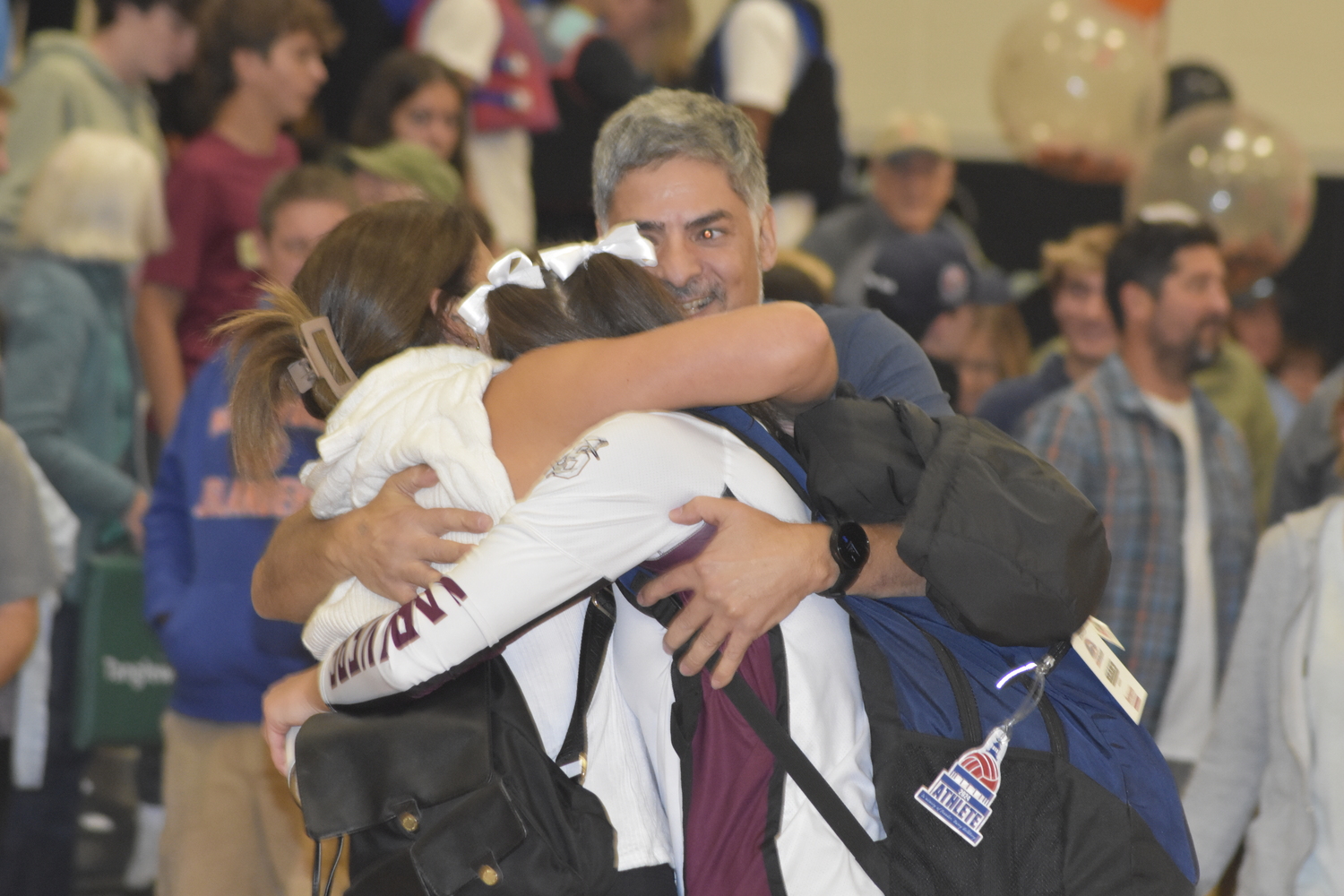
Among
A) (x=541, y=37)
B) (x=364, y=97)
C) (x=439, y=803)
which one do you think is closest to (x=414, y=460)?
(x=439, y=803)

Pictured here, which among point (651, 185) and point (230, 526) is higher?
point (651, 185)

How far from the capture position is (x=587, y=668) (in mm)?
1917

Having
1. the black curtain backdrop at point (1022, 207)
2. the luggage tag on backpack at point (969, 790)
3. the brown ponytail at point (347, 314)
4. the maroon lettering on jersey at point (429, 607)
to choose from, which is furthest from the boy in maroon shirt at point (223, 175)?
the black curtain backdrop at point (1022, 207)

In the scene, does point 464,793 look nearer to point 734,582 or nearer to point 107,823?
point 734,582

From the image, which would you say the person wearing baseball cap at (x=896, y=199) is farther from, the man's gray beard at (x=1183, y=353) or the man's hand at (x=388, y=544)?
the man's hand at (x=388, y=544)

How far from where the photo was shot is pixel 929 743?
1860mm

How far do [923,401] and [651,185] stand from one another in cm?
61

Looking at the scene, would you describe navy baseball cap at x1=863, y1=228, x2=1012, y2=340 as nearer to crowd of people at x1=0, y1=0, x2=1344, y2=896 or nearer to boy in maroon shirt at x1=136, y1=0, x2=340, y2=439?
crowd of people at x1=0, y1=0, x2=1344, y2=896

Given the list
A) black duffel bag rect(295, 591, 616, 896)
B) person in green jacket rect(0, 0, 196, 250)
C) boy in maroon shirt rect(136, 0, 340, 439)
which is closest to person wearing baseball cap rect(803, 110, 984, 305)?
boy in maroon shirt rect(136, 0, 340, 439)

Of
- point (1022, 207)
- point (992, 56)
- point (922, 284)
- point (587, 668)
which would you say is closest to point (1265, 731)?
point (587, 668)

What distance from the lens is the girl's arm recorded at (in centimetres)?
182

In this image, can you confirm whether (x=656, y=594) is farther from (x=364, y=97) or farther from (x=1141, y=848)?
(x=364, y=97)

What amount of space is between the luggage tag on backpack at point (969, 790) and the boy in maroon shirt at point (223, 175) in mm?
3552

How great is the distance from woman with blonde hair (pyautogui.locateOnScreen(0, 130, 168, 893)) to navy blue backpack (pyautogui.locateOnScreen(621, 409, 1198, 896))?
292 cm
